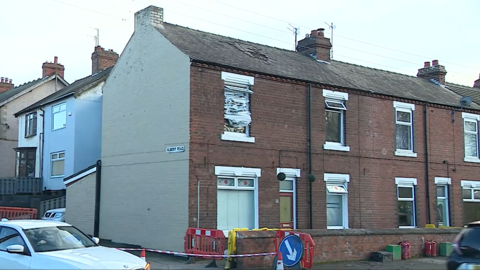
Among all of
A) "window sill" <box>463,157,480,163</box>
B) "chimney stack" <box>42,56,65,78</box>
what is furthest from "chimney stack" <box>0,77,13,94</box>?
"window sill" <box>463,157,480,163</box>

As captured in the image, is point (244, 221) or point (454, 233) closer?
point (244, 221)

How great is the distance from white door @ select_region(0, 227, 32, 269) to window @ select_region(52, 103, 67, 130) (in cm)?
2003

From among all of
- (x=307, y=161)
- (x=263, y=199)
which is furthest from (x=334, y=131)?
(x=263, y=199)

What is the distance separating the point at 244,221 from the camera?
57.3 ft

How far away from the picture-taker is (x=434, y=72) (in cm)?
2741

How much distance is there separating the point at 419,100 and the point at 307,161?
648cm

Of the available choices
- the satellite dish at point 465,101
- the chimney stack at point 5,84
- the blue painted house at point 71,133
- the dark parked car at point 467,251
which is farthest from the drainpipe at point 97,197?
the chimney stack at point 5,84

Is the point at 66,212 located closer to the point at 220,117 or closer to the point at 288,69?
the point at 220,117

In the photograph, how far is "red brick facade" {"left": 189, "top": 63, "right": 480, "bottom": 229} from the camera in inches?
664

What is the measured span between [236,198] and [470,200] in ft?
39.8

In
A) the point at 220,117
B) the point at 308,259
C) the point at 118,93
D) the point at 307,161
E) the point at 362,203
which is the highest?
the point at 118,93

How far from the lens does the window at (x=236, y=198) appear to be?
1700cm

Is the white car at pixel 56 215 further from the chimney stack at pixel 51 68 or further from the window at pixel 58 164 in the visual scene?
the chimney stack at pixel 51 68

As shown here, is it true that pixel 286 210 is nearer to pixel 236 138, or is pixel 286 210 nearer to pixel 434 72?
pixel 236 138
